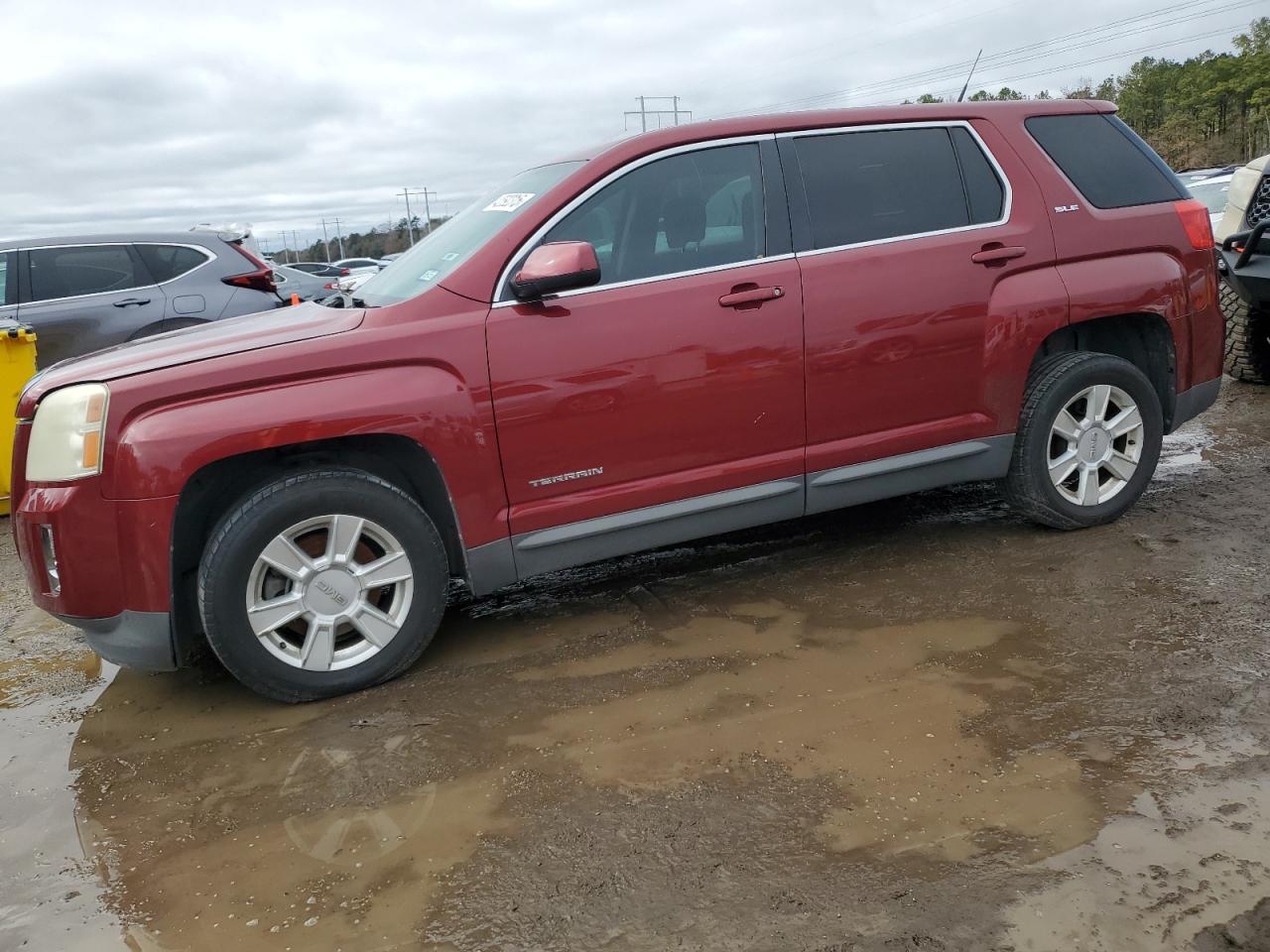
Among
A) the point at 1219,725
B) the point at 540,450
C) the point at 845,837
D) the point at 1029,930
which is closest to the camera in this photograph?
the point at 1029,930

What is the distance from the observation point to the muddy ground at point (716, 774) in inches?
86.5

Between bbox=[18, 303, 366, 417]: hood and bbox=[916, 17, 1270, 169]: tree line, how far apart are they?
63.0 metres

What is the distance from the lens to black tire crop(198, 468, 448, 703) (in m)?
3.14

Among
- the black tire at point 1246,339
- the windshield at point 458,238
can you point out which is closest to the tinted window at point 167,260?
the windshield at point 458,238

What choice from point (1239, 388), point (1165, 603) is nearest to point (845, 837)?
point (1165, 603)

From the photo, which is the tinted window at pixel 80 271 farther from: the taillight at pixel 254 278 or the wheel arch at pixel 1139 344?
the wheel arch at pixel 1139 344

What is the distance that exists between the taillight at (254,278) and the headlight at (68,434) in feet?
16.7

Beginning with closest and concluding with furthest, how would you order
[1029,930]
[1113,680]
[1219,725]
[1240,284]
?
[1029,930], [1219,725], [1113,680], [1240,284]

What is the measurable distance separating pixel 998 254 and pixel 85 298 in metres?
6.49

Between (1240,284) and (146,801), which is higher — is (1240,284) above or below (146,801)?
above

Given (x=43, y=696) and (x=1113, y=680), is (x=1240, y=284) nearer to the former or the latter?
(x=1113, y=680)

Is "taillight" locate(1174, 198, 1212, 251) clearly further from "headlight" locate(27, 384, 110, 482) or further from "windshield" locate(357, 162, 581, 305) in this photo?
"headlight" locate(27, 384, 110, 482)

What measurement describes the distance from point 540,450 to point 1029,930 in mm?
2055

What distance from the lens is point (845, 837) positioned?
2.41 metres
